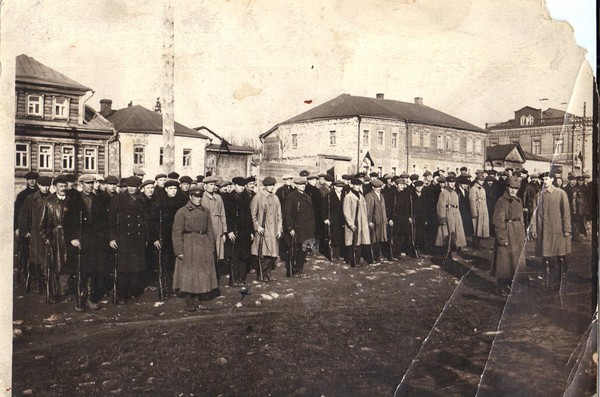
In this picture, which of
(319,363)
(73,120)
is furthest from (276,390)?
(73,120)

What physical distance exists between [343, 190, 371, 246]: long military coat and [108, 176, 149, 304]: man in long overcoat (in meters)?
1.39

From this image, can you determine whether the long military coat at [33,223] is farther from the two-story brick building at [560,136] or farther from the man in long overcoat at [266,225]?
the two-story brick building at [560,136]

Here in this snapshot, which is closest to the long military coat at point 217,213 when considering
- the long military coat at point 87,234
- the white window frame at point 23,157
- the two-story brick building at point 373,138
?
the two-story brick building at point 373,138

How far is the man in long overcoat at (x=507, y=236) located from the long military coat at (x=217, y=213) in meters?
1.78

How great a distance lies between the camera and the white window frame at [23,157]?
2742 millimetres

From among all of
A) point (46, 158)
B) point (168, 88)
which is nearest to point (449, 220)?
point (168, 88)

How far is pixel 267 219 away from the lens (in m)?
3.48

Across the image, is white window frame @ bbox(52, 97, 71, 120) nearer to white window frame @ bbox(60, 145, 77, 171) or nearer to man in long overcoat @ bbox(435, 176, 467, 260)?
white window frame @ bbox(60, 145, 77, 171)

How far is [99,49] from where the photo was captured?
9.62ft

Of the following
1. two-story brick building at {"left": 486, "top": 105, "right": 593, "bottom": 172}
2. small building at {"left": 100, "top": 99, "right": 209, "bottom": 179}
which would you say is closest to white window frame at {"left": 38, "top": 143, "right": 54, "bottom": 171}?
small building at {"left": 100, "top": 99, "right": 209, "bottom": 179}

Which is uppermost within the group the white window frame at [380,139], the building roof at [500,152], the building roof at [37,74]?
the building roof at [37,74]

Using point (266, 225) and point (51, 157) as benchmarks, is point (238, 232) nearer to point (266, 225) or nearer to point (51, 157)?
point (266, 225)

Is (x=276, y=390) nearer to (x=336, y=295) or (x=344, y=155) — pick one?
(x=336, y=295)

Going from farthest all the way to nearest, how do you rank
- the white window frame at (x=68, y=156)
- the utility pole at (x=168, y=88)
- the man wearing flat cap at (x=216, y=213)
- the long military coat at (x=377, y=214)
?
the long military coat at (x=377, y=214), the man wearing flat cap at (x=216, y=213), the utility pole at (x=168, y=88), the white window frame at (x=68, y=156)
